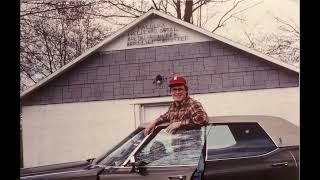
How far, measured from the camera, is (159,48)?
17.1ft

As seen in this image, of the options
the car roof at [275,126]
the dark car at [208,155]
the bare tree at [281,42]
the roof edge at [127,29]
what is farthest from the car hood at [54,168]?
the bare tree at [281,42]

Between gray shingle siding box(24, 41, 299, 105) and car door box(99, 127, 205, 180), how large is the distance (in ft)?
1.76

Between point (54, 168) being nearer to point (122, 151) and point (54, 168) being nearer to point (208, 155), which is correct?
point (122, 151)

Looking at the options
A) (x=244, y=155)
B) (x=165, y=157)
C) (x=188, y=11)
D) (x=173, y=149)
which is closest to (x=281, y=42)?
(x=188, y=11)

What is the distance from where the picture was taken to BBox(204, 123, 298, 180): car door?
4.58 meters

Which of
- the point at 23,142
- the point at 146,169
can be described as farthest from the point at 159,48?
the point at 23,142

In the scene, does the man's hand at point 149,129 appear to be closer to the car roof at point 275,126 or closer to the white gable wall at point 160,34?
the car roof at point 275,126

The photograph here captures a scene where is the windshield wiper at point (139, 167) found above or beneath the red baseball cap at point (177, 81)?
beneath

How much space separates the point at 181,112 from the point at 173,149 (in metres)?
0.43

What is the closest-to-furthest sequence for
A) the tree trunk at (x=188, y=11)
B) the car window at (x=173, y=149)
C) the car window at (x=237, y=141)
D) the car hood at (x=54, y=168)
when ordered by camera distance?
the car window at (x=237, y=141) < the car window at (x=173, y=149) < the car hood at (x=54, y=168) < the tree trunk at (x=188, y=11)

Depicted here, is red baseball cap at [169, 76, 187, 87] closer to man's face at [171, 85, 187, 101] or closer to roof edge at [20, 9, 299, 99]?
man's face at [171, 85, 187, 101]

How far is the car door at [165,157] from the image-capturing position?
4.70 m

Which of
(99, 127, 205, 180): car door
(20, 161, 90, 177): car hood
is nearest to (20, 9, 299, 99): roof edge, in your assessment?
(20, 161, 90, 177): car hood

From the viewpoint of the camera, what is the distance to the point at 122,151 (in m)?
4.90
